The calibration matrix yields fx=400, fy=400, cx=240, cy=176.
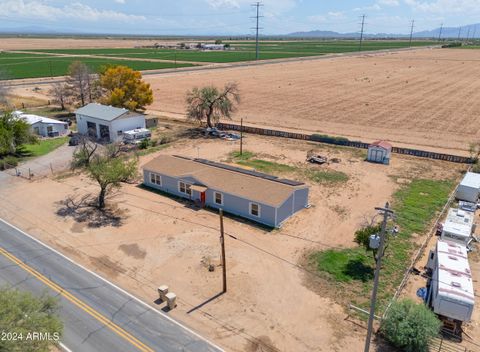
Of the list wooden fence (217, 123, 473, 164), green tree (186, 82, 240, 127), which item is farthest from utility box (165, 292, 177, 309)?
green tree (186, 82, 240, 127)

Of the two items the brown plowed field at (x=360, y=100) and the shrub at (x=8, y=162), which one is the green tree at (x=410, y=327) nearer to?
the brown plowed field at (x=360, y=100)

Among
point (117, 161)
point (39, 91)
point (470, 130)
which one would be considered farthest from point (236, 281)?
point (39, 91)

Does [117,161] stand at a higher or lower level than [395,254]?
higher

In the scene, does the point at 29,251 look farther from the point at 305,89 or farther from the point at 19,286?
the point at 305,89

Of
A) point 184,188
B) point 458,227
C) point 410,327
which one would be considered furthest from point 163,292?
point 458,227

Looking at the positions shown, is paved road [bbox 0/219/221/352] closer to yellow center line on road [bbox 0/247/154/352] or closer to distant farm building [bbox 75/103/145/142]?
yellow center line on road [bbox 0/247/154/352]

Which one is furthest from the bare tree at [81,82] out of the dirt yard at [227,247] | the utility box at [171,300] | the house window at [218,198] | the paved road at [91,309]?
the utility box at [171,300]
